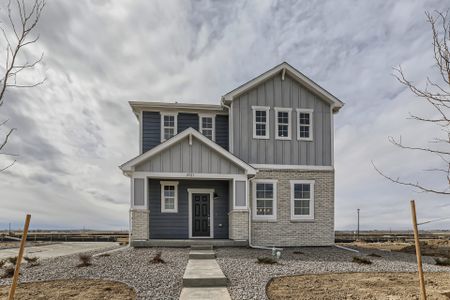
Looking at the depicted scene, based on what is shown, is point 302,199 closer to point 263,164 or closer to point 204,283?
point 263,164

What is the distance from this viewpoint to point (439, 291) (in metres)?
6.68

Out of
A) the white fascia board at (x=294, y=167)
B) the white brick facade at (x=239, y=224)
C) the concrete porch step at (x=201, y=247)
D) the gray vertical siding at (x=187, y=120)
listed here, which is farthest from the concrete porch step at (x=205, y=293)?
the gray vertical siding at (x=187, y=120)

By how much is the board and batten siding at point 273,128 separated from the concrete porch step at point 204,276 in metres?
7.29

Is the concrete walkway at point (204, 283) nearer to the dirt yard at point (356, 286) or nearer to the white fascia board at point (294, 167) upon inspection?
the dirt yard at point (356, 286)

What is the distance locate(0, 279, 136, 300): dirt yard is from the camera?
20.7 ft

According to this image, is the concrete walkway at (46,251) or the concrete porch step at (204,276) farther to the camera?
the concrete walkway at (46,251)

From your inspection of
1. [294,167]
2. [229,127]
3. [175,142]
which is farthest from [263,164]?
[175,142]

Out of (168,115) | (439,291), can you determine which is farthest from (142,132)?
(439,291)

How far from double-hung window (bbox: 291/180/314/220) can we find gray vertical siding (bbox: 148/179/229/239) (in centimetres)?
330

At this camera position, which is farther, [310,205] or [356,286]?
[310,205]

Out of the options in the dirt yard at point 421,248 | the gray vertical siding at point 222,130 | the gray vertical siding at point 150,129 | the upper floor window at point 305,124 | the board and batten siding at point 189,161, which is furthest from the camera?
the gray vertical siding at point 222,130

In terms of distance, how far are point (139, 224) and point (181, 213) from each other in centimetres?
255

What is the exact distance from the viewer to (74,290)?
22.2 feet

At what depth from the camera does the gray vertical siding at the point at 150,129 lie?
16.1 m
